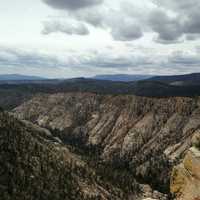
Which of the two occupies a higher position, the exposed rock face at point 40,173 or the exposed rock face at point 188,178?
the exposed rock face at point 188,178

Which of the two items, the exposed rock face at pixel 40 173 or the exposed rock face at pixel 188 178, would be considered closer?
the exposed rock face at pixel 188 178

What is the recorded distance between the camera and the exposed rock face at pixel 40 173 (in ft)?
417

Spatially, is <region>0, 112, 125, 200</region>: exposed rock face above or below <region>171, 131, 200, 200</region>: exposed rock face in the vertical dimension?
below

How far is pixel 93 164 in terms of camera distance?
188m

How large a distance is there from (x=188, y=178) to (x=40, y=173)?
118985 mm

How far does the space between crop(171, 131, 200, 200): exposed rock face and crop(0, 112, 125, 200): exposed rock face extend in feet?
304

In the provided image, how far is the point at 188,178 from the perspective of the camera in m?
30.0

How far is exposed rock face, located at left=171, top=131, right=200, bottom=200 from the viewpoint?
95.3 feet

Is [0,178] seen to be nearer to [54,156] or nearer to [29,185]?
[29,185]

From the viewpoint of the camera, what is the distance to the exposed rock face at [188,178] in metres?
29.0

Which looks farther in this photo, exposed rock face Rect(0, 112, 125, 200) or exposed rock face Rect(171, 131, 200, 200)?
exposed rock face Rect(0, 112, 125, 200)

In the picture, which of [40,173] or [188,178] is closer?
[188,178]

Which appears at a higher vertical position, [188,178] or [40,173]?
[188,178]

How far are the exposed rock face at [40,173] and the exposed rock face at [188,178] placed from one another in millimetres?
92606
